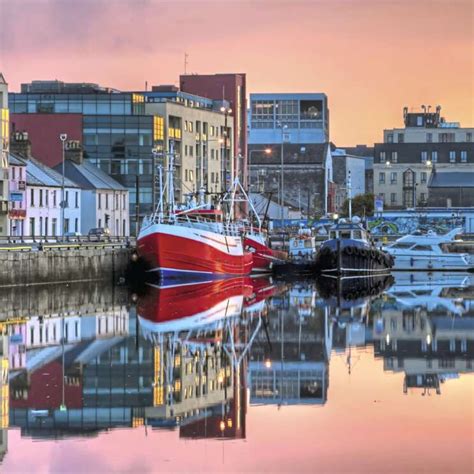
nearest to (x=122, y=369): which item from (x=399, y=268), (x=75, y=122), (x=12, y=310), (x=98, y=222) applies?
(x=12, y=310)

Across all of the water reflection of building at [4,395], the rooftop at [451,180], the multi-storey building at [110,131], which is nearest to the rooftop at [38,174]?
the multi-storey building at [110,131]

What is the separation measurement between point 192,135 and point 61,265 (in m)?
73.9

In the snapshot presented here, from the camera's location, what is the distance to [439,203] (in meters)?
171

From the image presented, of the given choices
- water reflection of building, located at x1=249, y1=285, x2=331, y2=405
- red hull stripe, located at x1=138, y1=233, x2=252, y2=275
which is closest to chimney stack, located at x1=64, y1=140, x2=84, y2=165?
red hull stripe, located at x1=138, y1=233, x2=252, y2=275

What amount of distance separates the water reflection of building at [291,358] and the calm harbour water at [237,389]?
61mm

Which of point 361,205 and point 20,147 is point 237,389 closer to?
point 20,147

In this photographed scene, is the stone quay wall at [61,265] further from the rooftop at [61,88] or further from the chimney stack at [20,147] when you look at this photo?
the rooftop at [61,88]

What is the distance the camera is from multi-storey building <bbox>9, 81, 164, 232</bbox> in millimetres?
129250

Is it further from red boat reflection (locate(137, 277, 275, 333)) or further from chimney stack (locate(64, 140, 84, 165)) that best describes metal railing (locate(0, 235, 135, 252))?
chimney stack (locate(64, 140, 84, 165))

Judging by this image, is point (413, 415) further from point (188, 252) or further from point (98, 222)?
point (98, 222)

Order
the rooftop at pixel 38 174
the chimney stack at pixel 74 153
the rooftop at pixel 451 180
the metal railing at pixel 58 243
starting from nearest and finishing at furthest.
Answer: the metal railing at pixel 58 243, the rooftop at pixel 38 174, the chimney stack at pixel 74 153, the rooftop at pixel 451 180

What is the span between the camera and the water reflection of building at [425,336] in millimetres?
35500

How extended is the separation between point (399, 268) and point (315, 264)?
12.0 metres

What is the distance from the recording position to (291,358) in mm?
39000
